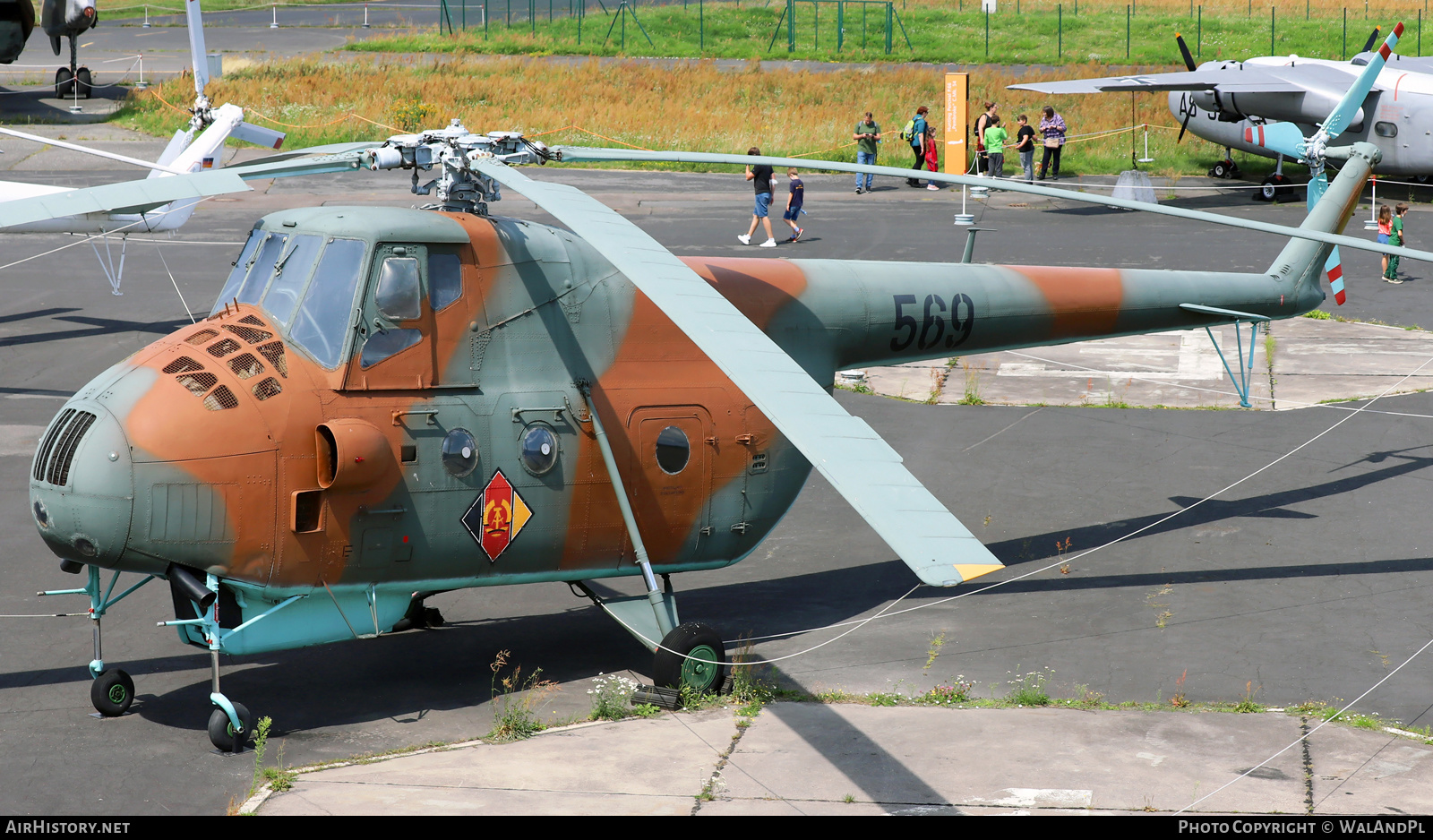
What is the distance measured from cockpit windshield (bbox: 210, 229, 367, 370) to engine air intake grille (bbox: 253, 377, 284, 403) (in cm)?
35

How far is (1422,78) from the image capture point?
104 feet

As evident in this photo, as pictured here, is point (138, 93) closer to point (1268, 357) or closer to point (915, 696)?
point (1268, 357)

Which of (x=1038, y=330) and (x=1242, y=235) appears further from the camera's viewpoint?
(x=1242, y=235)

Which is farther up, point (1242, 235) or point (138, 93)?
point (138, 93)

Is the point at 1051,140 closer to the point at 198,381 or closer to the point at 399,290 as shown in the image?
the point at 399,290

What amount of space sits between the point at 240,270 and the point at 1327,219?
1153 cm

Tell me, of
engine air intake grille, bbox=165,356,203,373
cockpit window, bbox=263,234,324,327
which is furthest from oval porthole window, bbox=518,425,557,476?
engine air intake grille, bbox=165,356,203,373

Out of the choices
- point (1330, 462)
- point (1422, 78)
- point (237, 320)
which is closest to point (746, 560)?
point (237, 320)

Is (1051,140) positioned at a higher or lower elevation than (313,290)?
higher

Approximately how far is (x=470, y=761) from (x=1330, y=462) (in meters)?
11.7

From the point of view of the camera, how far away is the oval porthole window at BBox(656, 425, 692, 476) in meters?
10.3

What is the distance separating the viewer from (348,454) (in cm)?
893

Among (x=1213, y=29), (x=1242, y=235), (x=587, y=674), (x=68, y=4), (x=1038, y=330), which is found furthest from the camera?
(x=1213, y=29)

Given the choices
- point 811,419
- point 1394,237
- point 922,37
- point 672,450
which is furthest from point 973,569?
point 922,37
